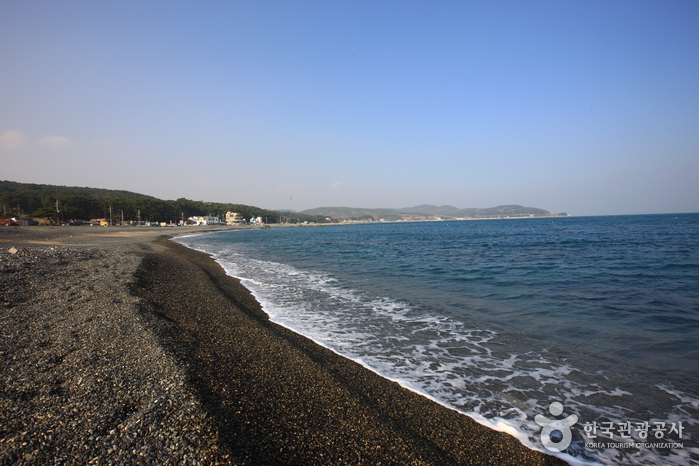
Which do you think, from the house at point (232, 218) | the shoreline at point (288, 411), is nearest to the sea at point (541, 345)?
the shoreline at point (288, 411)

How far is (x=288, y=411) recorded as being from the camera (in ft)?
12.5

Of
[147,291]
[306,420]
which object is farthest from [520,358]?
[147,291]

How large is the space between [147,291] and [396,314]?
7.71 meters

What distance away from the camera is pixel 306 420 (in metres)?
3.66

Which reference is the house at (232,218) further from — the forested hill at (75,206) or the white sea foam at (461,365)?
the white sea foam at (461,365)

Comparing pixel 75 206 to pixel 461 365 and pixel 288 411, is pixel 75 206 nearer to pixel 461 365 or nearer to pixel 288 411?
pixel 288 411
